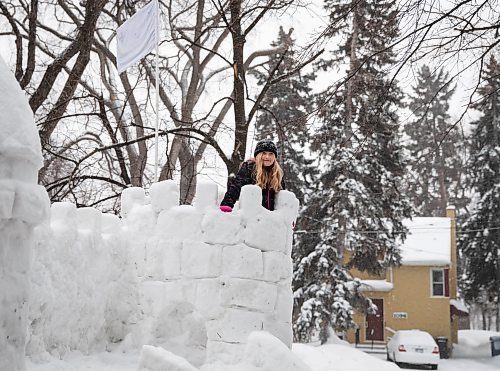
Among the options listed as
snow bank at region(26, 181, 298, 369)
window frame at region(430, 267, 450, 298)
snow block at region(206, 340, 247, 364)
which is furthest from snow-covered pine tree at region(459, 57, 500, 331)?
snow block at region(206, 340, 247, 364)

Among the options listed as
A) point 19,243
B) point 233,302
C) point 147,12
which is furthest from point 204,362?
point 147,12

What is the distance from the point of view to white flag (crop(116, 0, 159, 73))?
1038 cm

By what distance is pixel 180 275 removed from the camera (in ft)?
20.3

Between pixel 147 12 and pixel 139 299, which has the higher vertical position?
pixel 147 12

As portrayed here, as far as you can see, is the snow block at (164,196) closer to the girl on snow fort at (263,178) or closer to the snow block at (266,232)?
the girl on snow fort at (263,178)

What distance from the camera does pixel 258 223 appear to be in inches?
243

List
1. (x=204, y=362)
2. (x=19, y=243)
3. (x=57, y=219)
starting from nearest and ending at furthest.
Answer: (x=19, y=243), (x=57, y=219), (x=204, y=362)

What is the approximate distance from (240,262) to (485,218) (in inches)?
894

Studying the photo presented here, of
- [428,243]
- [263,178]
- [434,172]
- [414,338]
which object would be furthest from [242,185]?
[434,172]

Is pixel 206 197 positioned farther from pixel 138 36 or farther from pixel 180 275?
pixel 138 36

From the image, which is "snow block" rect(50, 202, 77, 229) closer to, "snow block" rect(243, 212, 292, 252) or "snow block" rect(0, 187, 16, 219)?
"snow block" rect(243, 212, 292, 252)

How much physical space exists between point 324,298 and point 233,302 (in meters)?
14.1

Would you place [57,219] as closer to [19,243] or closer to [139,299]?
[139,299]

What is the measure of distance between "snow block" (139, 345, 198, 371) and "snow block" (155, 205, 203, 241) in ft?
5.35
